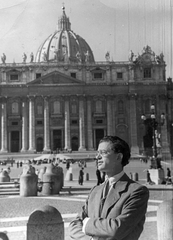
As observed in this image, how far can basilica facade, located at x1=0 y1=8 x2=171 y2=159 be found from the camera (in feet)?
227

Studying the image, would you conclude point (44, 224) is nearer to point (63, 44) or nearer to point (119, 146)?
point (119, 146)

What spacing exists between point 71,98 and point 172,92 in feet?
59.3

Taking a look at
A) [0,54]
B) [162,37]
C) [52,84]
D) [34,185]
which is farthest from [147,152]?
[162,37]

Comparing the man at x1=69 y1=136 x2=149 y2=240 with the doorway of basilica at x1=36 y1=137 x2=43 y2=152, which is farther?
the doorway of basilica at x1=36 y1=137 x2=43 y2=152

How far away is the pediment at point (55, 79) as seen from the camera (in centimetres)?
6925

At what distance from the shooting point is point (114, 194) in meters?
3.04

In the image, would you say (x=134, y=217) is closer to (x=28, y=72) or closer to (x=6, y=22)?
(x=6, y=22)

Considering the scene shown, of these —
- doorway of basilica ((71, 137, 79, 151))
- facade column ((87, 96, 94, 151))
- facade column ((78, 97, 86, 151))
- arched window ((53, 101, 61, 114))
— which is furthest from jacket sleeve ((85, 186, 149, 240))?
arched window ((53, 101, 61, 114))

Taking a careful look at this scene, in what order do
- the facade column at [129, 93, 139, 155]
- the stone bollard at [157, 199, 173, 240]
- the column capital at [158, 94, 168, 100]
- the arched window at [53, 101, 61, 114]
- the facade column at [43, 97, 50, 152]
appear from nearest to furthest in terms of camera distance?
1. the stone bollard at [157, 199, 173, 240]
2. the facade column at [43, 97, 50, 152]
3. the facade column at [129, 93, 139, 155]
4. the column capital at [158, 94, 168, 100]
5. the arched window at [53, 101, 61, 114]

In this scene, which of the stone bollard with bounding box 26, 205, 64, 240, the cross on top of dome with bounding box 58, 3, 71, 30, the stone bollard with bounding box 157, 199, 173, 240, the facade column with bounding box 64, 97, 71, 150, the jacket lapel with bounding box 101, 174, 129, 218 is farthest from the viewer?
the cross on top of dome with bounding box 58, 3, 71, 30

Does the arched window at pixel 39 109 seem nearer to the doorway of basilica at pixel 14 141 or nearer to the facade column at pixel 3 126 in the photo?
the doorway of basilica at pixel 14 141

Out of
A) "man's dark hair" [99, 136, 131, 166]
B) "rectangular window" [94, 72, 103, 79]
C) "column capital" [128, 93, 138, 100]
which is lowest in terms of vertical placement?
"man's dark hair" [99, 136, 131, 166]

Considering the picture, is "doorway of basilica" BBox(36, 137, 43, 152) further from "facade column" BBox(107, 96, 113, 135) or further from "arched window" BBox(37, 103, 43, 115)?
"facade column" BBox(107, 96, 113, 135)

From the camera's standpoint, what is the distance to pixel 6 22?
565 inches
